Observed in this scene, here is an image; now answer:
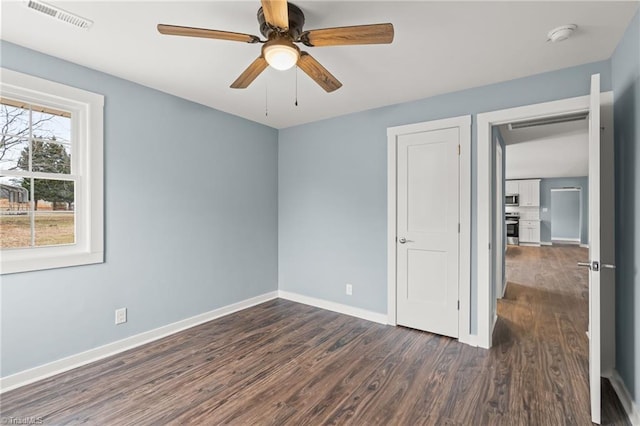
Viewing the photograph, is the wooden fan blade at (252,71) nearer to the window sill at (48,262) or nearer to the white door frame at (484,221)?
the window sill at (48,262)

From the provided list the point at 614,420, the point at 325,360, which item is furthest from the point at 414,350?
the point at 614,420

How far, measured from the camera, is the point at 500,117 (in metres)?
2.80

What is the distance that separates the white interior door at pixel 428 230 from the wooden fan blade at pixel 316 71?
57.7 inches

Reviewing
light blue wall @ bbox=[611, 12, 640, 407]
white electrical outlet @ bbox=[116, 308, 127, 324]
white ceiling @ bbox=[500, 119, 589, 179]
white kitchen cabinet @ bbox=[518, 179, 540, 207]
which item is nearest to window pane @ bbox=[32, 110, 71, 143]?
white electrical outlet @ bbox=[116, 308, 127, 324]

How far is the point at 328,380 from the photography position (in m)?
2.34

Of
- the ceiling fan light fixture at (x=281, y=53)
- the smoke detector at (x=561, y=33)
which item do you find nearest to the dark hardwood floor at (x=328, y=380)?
the ceiling fan light fixture at (x=281, y=53)

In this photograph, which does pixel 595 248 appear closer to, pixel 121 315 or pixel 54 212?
pixel 121 315

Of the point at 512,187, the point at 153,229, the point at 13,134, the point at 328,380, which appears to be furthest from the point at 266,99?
the point at 512,187

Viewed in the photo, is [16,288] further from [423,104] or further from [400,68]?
[423,104]

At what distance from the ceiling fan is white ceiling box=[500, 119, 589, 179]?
118 inches

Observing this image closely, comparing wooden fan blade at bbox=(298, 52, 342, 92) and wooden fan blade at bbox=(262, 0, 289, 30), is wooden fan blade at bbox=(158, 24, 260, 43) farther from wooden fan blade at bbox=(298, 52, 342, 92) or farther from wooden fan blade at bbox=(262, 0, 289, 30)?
wooden fan blade at bbox=(298, 52, 342, 92)

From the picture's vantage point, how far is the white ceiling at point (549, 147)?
13.8 ft

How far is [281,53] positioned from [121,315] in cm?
269

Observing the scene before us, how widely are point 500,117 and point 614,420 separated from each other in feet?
7.78
